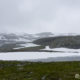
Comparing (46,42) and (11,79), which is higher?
(46,42)

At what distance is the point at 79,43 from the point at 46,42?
1092 inches

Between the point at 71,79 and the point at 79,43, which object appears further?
the point at 79,43

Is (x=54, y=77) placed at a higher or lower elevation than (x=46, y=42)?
lower

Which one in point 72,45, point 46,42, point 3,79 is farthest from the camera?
point 46,42

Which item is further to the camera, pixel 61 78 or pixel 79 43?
pixel 79 43

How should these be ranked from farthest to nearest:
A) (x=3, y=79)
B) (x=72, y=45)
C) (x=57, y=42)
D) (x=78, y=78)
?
(x=57, y=42) → (x=72, y=45) → (x=3, y=79) → (x=78, y=78)

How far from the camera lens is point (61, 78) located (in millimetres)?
30172

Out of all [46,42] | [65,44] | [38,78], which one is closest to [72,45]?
[65,44]

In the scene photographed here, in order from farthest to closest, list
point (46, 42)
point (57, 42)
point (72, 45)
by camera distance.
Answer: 1. point (46, 42)
2. point (57, 42)
3. point (72, 45)

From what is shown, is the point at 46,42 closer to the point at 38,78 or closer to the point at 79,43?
the point at 79,43

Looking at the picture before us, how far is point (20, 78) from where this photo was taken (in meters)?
31.8

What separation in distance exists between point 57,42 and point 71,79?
352 feet

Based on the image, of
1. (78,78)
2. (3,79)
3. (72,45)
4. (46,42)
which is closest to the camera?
(78,78)

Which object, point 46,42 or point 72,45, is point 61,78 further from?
point 46,42
